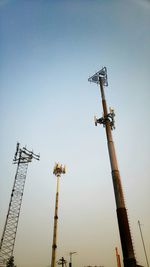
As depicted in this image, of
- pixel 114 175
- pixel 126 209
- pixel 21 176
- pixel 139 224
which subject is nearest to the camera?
pixel 126 209

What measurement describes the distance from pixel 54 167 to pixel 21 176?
376 inches

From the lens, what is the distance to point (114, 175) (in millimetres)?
18281

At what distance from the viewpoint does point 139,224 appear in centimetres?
5556

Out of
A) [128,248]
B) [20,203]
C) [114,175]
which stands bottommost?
[128,248]

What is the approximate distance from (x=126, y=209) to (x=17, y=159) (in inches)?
937

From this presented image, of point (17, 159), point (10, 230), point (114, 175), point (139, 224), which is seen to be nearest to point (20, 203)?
point (10, 230)

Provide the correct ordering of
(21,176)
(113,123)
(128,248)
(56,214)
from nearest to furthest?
(128,248), (113,123), (56,214), (21,176)

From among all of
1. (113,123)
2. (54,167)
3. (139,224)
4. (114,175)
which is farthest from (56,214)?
(139,224)

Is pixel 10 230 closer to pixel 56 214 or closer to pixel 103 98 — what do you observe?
pixel 56 214

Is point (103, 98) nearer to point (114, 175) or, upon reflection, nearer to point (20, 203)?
point (114, 175)

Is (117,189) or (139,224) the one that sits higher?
(139,224)

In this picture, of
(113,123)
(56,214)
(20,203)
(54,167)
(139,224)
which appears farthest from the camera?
(139,224)

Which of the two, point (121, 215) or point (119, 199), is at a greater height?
point (119, 199)

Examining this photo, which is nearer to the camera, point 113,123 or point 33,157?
point 113,123
